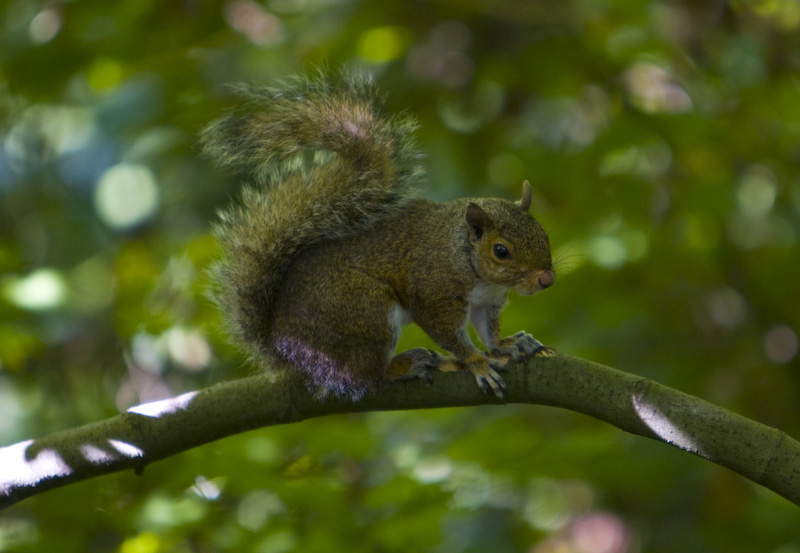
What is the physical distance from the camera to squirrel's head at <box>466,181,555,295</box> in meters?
2.25

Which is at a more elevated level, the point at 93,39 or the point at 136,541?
the point at 93,39

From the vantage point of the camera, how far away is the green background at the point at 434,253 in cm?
199

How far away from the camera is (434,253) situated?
2.31 metres

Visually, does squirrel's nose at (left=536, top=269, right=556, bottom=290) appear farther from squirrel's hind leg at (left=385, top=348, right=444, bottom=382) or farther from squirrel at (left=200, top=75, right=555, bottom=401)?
squirrel's hind leg at (left=385, top=348, right=444, bottom=382)

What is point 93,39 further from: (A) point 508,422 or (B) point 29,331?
(A) point 508,422

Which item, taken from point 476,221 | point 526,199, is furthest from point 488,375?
point 526,199

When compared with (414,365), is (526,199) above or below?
above

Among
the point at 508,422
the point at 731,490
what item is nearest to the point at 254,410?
the point at 508,422

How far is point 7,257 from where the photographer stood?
2139mm

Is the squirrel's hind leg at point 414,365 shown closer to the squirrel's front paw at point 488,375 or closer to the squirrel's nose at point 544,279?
the squirrel's front paw at point 488,375

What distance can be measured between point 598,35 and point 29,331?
2185 millimetres

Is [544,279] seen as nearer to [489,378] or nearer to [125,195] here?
[489,378]

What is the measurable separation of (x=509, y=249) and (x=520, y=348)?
40 cm

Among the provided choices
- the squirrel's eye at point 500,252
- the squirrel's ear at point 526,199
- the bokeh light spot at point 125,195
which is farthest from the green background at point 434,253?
the squirrel's eye at point 500,252
